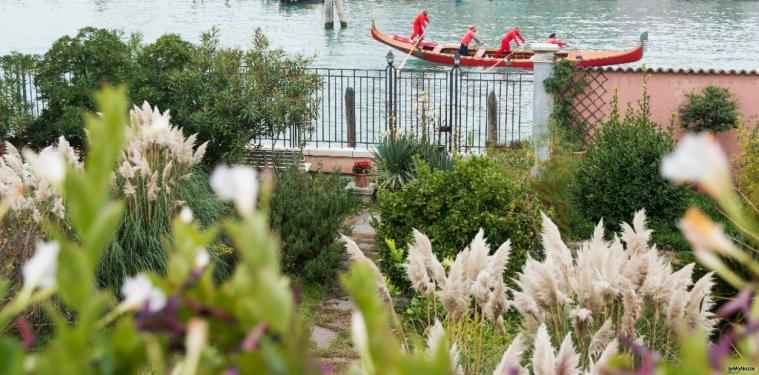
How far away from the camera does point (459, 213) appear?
8711 millimetres

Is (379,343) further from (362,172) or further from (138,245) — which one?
(362,172)

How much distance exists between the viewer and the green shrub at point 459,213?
28.5 feet

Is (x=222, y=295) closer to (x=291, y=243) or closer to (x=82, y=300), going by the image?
(x=82, y=300)

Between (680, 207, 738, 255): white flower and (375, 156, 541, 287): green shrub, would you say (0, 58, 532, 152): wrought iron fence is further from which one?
(680, 207, 738, 255): white flower

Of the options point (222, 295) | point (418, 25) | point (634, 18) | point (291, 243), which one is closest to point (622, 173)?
point (291, 243)

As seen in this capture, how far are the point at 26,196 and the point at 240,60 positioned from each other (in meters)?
4.96

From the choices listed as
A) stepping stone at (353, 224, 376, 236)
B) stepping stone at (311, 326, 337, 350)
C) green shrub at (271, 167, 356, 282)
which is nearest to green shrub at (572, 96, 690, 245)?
stepping stone at (353, 224, 376, 236)

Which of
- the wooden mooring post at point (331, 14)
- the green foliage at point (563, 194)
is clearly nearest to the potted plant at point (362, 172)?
the green foliage at point (563, 194)

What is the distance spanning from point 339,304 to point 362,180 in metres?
3.97

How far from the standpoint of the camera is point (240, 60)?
39.9 ft

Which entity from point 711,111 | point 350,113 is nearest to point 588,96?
point 711,111

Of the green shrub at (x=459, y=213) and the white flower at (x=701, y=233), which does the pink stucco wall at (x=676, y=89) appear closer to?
the green shrub at (x=459, y=213)

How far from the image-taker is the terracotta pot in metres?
12.7

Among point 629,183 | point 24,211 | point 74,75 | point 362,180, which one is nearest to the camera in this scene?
point 24,211
